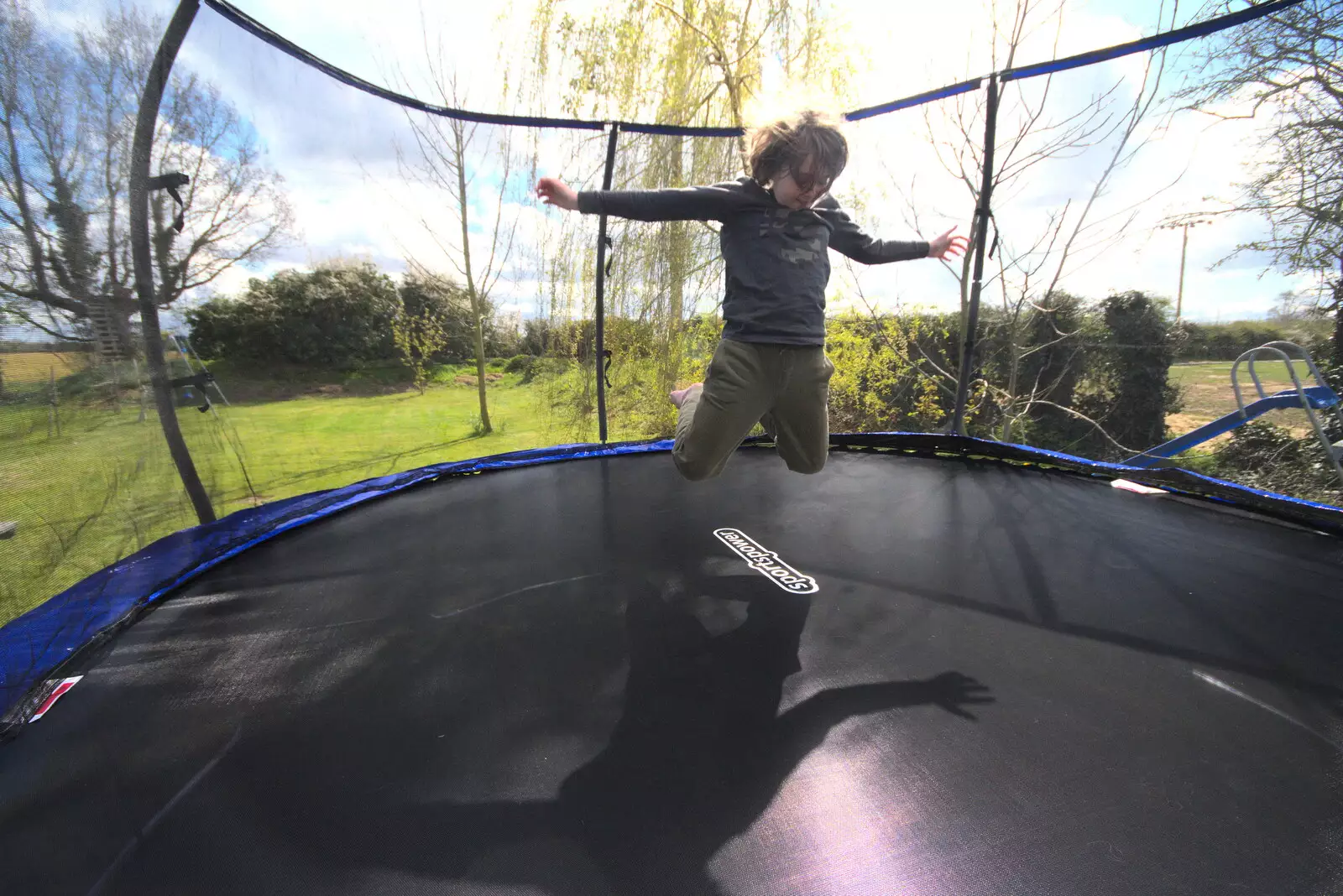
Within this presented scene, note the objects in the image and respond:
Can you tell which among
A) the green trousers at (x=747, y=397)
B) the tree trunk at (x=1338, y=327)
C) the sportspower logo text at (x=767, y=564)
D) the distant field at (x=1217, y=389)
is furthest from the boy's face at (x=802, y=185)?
the distant field at (x=1217, y=389)

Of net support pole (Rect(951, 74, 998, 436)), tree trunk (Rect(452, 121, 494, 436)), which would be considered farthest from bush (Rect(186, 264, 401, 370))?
net support pole (Rect(951, 74, 998, 436))

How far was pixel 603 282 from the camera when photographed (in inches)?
100.0

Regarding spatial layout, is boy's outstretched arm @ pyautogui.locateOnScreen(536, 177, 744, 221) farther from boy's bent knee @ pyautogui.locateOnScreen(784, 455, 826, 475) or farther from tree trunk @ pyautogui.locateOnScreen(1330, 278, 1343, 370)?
Answer: tree trunk @ pyautogui.locateOnScreen(1330, 278, 1343, 370)

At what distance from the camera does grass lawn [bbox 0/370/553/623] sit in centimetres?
106

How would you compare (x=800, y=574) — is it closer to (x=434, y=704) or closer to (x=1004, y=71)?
(x=434, y=704)

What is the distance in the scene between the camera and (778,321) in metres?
1.32

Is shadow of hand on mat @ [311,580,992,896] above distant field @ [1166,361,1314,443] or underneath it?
underneath

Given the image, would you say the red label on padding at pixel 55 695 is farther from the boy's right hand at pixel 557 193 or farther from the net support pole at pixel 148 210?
the boy's right hand at pixel 557 193

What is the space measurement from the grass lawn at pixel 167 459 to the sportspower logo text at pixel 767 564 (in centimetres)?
135

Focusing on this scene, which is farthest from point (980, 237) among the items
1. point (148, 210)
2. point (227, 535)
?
point (227, 535)

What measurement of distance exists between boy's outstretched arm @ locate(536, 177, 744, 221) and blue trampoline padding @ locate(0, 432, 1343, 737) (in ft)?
3.78

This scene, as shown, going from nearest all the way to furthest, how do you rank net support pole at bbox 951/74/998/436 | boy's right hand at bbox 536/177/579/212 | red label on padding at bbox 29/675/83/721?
red label on padding at bbox 29/675/83/721 → boy's right hand at bbox 536/177/579/212 → net support pole at bbox 951/74/998/436

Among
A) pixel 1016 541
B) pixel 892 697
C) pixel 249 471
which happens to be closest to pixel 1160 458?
pixel 1016 541

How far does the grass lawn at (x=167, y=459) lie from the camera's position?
106 cm
